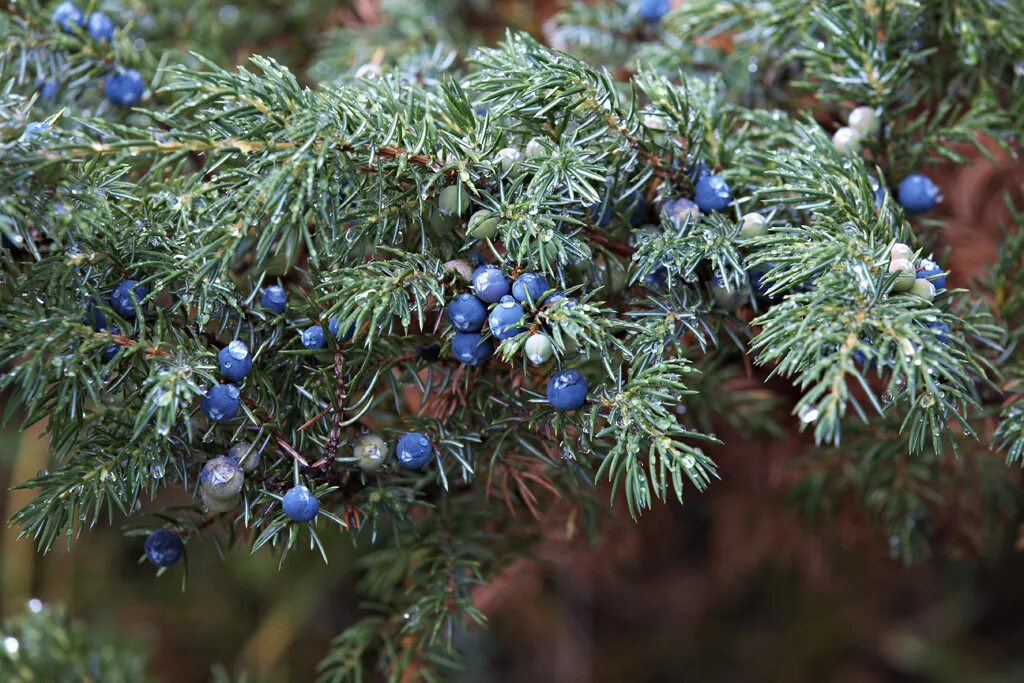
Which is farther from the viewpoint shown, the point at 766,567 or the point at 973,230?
the point at 766,567

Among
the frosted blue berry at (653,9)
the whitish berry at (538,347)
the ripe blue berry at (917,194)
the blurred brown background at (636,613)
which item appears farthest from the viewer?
the blurred brown background at (636,613)

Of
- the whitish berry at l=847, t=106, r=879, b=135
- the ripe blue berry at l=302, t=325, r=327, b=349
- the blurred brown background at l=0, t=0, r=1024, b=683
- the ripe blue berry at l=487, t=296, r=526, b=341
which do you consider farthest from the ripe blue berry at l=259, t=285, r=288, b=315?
the blurred brown background at l=0, t=0, r=1024, b=683

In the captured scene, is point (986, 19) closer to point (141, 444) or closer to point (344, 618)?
point (141, 444)

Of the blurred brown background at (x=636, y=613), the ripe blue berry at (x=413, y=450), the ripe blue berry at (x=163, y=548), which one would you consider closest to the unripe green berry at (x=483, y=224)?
the ripe blue berry at (x=413, y=450)

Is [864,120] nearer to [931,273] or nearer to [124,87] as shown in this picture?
[931,273]

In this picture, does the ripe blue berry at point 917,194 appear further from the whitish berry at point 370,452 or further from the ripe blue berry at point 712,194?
the whitish berry at point 370,452

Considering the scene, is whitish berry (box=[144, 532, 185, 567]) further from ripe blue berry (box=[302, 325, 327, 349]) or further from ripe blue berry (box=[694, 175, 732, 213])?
ripe blue berry (box=[694, 175, 732, 213])

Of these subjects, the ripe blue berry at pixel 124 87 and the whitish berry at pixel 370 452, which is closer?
the whitish berry at pixel 370 452

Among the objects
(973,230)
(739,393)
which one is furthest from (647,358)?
(973,230)
